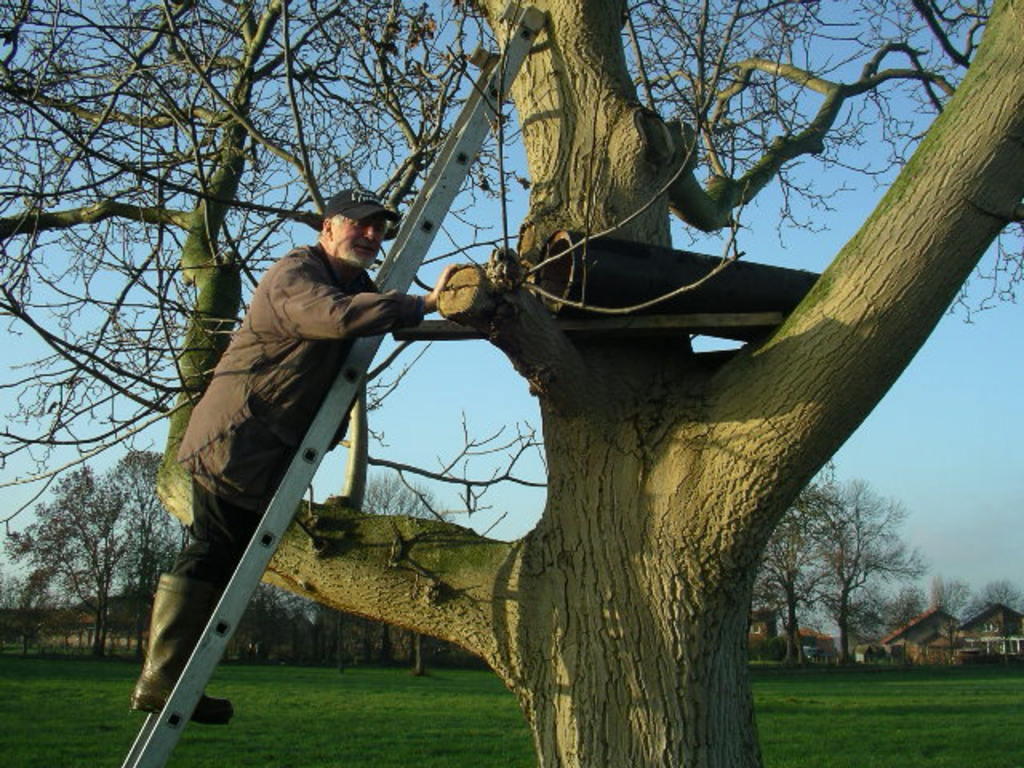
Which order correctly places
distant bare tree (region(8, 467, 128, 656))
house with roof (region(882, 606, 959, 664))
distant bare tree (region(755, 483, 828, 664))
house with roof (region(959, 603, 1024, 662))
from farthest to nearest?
house with roof (region(882, 606, 959, 664))
house with roof (region(959, 603, 1024, 662))
distant bare tree (region(755, 483, 828, 664))
distant bare tree (region(8, 467, 128, 656))

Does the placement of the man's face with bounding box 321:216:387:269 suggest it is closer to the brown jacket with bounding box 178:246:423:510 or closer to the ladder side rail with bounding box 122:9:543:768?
the ladder side rail with bounding box 122:9:543:768

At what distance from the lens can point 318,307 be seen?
10.8 feet

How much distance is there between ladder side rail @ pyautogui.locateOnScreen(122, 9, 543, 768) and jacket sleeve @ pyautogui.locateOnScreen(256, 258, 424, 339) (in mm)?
264

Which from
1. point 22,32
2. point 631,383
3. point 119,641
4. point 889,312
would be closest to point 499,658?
point 631,383

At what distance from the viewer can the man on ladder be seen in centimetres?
339

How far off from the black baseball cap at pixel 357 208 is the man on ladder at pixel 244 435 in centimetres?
21

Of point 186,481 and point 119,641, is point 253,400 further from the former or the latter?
point 119,641

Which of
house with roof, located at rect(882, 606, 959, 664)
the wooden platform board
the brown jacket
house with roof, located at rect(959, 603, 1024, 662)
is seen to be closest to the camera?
the brown jacket

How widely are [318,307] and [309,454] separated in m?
0.50

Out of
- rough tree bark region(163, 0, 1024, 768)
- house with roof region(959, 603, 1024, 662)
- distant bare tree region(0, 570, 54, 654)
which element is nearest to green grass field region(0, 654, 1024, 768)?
rough tree bark region(163, 0, 1024, 768)

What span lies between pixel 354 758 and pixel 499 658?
970cm

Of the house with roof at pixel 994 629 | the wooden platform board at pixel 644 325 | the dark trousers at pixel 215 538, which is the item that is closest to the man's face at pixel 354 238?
the wooden platform board at pixel 644 325

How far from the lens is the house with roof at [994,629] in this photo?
3374 inches

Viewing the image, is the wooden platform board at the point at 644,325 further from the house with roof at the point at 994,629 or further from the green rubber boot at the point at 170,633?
the house with roof at the point at 994,629
